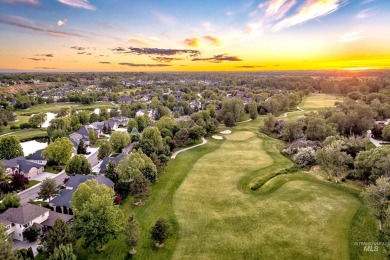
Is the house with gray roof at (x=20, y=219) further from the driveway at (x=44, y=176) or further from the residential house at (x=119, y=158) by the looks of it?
the driveway at (x=44, y=176)

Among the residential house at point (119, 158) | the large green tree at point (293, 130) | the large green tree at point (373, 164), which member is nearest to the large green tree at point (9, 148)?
the residential house at point (119, 158)

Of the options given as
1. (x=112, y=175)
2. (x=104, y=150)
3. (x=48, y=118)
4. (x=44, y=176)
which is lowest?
(x=48, y=118)

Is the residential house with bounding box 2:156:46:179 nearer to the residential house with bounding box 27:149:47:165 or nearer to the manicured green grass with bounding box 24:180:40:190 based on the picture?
the manicured green grass with bounding box 24:180:40:190

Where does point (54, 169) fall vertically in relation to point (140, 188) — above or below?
below

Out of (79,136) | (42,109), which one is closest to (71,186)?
(79,136)

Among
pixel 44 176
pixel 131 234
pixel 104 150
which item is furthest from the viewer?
pixel 104 150

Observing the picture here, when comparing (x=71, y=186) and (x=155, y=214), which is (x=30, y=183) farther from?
(x=155, y=214)

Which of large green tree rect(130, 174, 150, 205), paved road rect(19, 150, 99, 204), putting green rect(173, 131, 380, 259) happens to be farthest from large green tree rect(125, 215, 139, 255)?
paved road rect(19, 150, 99, 204)

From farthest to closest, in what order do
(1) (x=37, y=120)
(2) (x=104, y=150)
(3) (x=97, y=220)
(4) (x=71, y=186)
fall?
1. (1) (x=37, y=120)
2. (2) (x=104, y=150)
3. (4) (x=71, y=186)
4. (3) (x=97, y=220)
